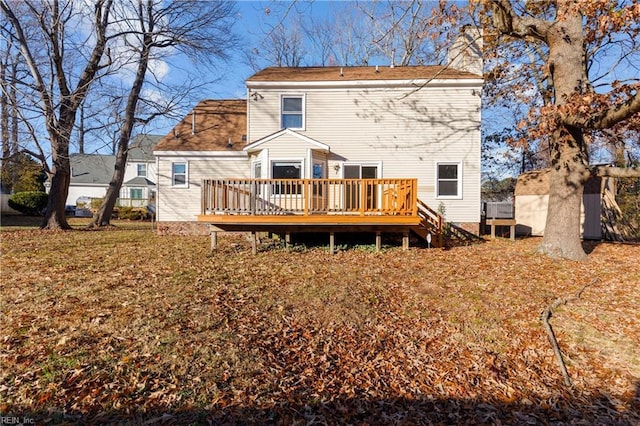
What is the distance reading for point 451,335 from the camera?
466 centimetres

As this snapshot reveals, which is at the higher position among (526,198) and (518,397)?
(526,198)

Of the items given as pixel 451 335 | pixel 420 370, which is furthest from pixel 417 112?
pixel 420 370

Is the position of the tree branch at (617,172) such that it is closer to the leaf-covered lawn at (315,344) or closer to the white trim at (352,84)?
the leaf-covered lawn at (315,344)

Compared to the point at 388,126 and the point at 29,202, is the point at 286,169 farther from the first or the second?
the point at 29,202

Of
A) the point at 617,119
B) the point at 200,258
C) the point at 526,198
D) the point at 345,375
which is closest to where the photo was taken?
the point at 345,375

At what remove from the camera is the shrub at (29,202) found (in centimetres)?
2286

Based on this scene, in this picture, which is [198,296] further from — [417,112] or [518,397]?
[417,112]

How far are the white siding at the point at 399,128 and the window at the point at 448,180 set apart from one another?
0.23 metres

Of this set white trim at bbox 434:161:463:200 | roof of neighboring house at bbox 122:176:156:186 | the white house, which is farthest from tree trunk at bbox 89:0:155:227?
roof of neighboring house at bbox 122:176:156:186

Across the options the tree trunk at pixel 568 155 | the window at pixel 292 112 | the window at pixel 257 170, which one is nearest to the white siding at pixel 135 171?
the window at pixel 257 170

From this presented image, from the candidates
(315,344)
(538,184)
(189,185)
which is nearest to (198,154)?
(189,185)

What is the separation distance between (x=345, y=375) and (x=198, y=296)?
3.10 m

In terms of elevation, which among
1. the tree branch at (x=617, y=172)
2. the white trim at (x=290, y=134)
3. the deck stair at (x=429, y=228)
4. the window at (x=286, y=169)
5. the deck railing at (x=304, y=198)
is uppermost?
the white trim at (x=290, y=134)

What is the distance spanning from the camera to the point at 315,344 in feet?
14.3
